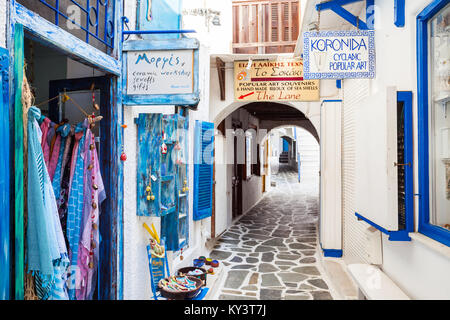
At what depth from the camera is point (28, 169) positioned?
1773mm

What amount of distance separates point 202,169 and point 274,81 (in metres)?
2.52

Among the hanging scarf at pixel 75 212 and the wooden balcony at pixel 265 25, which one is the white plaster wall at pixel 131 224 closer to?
the hanging scarf at pixel 75 212

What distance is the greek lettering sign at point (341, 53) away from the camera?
3.36 metres

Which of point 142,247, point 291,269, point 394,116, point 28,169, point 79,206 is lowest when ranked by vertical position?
point 291,269

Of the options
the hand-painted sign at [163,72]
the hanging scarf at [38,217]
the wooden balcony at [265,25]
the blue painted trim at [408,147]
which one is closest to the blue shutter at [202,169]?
the wooden balcony at [265,25]

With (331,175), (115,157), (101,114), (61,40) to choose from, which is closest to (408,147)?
(115,157)

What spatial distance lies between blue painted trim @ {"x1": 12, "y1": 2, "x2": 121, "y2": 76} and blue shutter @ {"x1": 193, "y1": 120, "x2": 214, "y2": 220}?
2692 millimetres

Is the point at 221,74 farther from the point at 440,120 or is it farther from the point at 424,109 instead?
the point at 440,120

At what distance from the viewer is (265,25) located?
276 inches

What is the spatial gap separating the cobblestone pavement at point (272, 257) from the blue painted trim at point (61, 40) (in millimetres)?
3497
